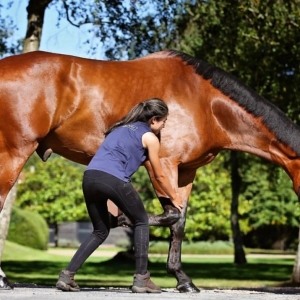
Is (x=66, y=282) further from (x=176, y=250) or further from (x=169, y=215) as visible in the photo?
(x=176, y=250)

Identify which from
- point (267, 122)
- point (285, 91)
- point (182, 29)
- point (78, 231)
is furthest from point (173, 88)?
point (78, 231)

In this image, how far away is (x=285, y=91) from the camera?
19500 mm

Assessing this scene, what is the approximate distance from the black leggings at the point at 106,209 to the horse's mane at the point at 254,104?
2.40 m

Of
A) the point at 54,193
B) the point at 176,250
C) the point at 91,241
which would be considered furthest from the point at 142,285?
the point at 54,193

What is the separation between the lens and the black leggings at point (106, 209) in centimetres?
732

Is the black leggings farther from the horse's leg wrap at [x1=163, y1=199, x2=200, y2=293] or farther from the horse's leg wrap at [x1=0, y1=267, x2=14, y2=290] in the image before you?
the horse's leg wrap at [x1=163, y1=199, x2=200, y2=293]

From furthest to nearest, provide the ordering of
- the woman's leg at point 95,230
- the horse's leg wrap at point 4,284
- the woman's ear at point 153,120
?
the horse's leg wrap at point 4,284 < the woman's ear at point 153,120 < the woman's leg at point 95,230

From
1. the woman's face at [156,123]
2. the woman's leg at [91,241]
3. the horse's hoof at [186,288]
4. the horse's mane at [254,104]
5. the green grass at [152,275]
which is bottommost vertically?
the green grass at [152,275]

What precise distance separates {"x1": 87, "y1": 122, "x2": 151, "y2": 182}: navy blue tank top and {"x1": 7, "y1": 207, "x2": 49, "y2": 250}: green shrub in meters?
33.0

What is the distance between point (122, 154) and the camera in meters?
7.47

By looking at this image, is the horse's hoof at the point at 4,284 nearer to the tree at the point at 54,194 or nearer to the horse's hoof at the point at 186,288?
the horse's hoof at the point at 186,288

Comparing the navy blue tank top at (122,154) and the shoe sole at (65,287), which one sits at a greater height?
the navy blue tank top at (122,154)

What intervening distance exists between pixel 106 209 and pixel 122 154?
0.62 m

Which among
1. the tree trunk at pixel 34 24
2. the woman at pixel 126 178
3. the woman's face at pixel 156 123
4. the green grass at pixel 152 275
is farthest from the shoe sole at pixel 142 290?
the green grass at pixel 152 275
